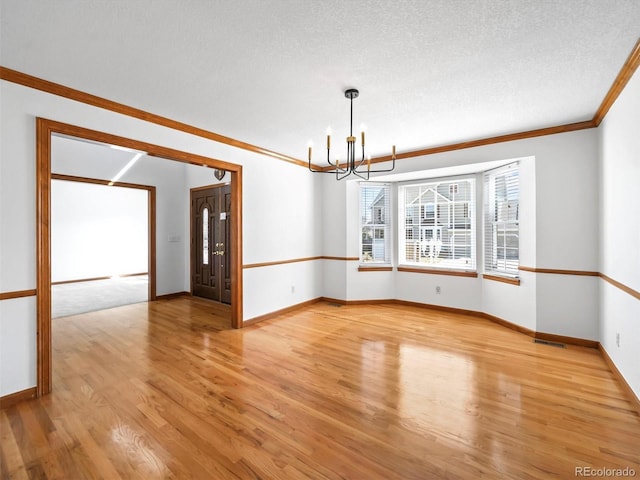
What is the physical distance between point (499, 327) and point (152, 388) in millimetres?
4292

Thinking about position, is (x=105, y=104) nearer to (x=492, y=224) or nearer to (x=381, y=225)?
(x=381, y=225)

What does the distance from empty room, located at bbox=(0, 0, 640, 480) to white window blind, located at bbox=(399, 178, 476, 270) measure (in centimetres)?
4

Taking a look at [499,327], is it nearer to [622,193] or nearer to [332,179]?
[622,193]

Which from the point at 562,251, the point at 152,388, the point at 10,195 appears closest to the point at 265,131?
the point at 10,195

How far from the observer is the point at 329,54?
211 centimetres

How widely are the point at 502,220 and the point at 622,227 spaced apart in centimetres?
180

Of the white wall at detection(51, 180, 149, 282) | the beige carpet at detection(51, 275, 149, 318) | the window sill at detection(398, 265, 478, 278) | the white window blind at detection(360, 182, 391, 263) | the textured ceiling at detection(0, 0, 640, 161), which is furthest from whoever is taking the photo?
the white wall at detection(51, 180, 149, 282)

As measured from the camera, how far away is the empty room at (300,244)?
178 cm

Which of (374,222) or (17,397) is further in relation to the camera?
(374,222)

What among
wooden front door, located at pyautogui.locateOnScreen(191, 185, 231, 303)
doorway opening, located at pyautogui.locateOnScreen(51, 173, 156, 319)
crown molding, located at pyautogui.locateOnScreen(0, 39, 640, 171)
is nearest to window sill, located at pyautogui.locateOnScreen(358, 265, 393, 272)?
crown molding, located at pyautogui.locateOnScreen(0, 39, 640, 171)

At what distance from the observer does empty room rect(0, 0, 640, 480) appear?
5.83ft

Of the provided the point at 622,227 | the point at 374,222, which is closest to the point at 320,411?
the point at 622,227

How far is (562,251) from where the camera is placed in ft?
11.8

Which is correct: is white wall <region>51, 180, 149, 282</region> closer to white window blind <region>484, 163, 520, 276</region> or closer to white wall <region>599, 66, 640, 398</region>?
white window blind <region>484, 163, 520, 276</region>
